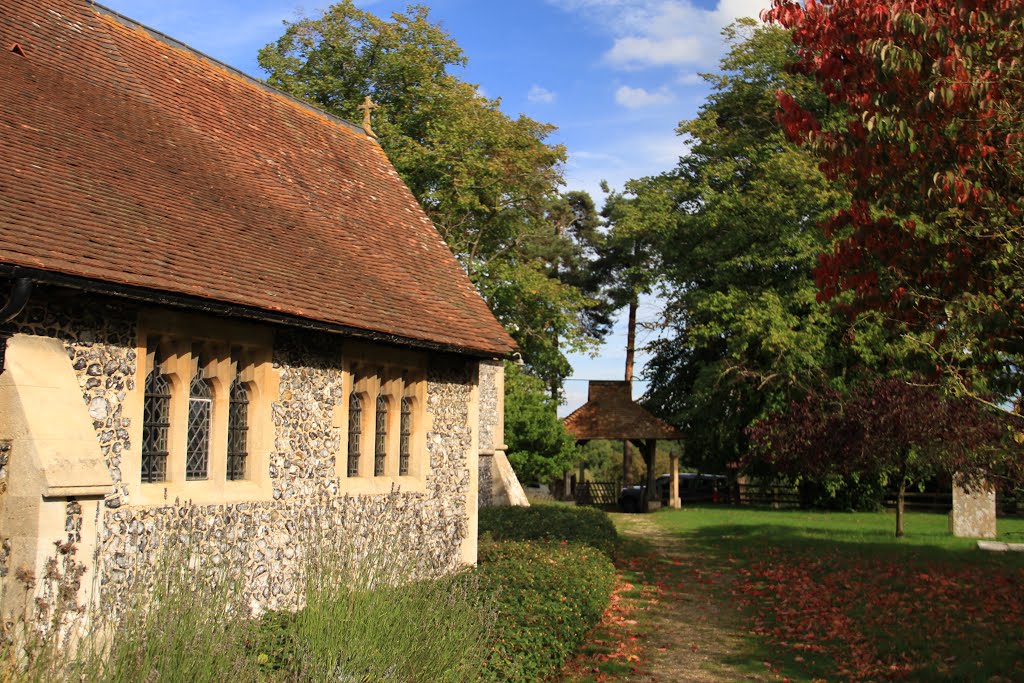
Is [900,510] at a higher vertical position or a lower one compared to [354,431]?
lower

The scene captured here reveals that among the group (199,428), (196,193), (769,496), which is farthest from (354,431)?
(769,496)

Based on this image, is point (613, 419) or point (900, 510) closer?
point (900, 510)

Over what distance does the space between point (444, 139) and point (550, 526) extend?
14405 millimetres

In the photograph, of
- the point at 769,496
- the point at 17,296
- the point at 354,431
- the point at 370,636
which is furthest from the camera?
the point at 769,496

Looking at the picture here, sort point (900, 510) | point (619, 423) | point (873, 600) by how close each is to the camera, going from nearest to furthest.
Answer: point (873, 600) → point (900, 510) → point (619, 423)

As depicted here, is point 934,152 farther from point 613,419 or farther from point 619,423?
point 613,419

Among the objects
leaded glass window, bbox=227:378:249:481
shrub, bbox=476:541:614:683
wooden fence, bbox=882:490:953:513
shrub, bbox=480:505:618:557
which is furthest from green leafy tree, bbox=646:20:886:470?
leaded glass window, bbox=227:378:249:481

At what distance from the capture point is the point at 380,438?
1254cm

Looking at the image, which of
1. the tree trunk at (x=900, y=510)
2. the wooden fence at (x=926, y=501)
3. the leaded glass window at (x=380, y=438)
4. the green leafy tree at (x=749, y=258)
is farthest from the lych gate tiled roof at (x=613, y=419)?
the leaded glass window at (x=380, y=438)

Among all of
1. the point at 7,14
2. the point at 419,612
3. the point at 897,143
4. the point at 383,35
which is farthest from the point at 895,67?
the point at 383,35

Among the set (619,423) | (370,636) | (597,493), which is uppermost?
(619,423)

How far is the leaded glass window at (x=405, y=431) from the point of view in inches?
510

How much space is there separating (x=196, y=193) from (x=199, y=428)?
2822 mm

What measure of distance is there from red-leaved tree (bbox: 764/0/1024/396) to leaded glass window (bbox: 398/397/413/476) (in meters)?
5.73
